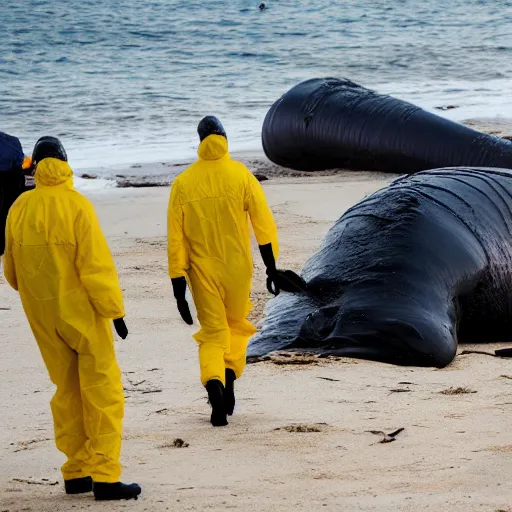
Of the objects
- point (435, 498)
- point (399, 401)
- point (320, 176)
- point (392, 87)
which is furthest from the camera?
point (392, 87)

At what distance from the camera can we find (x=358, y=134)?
47.0ft

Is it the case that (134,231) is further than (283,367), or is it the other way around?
(134,231)

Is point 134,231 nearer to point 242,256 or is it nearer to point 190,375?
point 190,375

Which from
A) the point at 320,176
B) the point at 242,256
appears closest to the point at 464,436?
the point at 242,256

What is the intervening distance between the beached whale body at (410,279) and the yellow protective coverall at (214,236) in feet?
3.27

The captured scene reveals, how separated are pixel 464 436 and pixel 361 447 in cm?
43

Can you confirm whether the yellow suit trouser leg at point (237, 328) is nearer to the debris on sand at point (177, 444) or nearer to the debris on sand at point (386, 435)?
the debris on sand at point (177, 444)

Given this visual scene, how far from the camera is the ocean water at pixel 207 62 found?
1958cm

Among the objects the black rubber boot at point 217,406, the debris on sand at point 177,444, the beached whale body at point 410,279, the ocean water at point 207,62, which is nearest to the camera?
the debris on sand at point 177,444

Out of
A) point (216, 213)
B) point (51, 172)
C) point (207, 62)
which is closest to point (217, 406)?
point (216, 213)

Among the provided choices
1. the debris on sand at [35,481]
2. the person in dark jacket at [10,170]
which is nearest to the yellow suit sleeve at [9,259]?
the debris on sand at [35,481]

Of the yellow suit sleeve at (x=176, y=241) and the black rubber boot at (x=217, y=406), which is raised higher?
the yellow suit sleeve at (x=176, y=241)

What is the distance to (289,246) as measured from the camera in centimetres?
999

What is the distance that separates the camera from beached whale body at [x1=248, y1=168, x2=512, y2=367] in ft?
21.1
